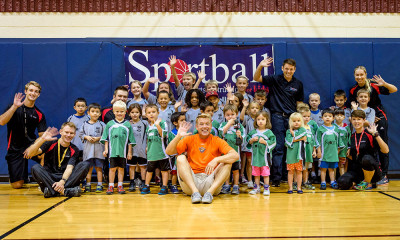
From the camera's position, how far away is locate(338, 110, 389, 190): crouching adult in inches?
227

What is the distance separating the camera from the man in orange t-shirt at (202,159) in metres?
5.05

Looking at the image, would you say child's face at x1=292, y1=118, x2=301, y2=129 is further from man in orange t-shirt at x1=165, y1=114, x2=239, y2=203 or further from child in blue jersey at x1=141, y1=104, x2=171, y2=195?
child in blue jersey at x1=141, y1=104, x2=171, y2=195

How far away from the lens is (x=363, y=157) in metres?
5.82

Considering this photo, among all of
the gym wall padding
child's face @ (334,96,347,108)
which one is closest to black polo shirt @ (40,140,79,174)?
the gym wall padding

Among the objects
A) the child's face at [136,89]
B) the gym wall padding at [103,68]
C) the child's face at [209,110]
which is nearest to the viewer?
the child's face at [209,110]

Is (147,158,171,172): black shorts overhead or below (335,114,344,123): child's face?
below

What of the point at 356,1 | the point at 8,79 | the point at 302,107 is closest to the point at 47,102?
the point at 8,79

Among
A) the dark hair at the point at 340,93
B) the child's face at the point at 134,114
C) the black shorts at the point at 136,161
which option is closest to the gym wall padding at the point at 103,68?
the dark hair at the point at 340,93

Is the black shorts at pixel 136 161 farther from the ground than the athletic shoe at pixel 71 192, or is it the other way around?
the black shorts at pixel 136 161

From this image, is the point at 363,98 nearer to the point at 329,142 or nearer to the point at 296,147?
the point at 329,142

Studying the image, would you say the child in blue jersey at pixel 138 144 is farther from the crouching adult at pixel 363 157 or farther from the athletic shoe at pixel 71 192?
the crouching adult at pixel 363 157

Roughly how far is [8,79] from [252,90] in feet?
16.6

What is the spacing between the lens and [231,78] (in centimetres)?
736

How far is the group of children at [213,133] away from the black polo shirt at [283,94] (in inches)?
8.3
